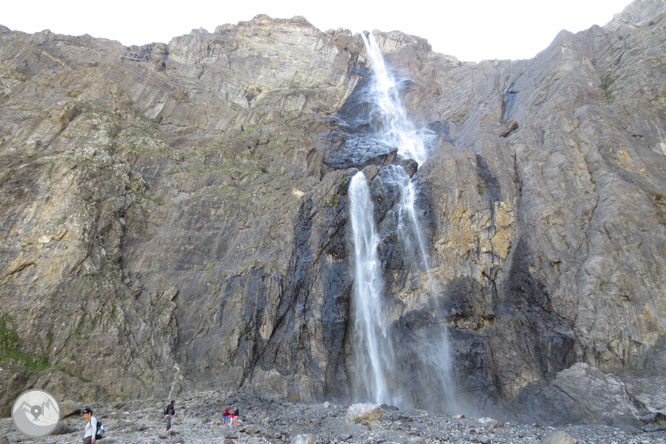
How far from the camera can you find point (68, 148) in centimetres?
3334

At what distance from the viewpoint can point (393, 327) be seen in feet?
95.3

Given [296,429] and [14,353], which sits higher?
[14,353]

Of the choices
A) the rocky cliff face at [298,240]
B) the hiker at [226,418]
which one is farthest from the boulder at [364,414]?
the rocky cliff face at [298,240]

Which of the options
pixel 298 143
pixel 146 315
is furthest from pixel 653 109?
pixel 146 315

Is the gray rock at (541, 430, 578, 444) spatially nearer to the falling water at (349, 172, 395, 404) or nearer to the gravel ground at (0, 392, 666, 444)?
the gravel ground at (0, 392, 666, 444)

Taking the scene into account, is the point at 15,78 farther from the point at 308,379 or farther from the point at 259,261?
the point at 308,379

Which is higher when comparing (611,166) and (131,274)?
(611,166)

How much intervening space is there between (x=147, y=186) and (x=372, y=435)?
2793 centimetres

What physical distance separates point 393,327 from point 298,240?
33.5ft

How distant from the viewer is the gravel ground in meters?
16.2

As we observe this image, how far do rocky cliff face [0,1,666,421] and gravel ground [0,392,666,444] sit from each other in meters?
2.66

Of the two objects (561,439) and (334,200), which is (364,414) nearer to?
(561,439)

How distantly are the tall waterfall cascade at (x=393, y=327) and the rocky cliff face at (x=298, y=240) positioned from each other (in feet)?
2.62

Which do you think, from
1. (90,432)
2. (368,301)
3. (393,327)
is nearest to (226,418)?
(90,432)
